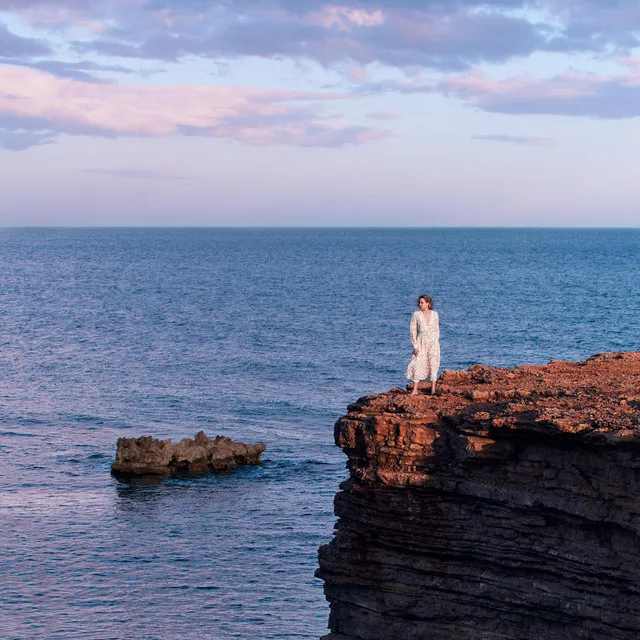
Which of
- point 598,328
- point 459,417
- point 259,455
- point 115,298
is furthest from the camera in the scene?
point 115,298

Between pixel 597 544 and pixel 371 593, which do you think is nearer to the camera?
pixel 597 544

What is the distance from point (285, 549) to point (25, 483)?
18858mm

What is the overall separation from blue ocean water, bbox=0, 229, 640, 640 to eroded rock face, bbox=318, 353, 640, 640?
13551 mm

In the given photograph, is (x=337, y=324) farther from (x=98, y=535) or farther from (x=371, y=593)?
(x=371, y=593)

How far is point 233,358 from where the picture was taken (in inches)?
3735

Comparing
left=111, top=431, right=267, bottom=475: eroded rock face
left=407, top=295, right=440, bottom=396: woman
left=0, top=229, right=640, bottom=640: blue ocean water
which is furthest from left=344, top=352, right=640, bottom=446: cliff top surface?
left=111, top=431, right=267, bottom=475: eroded rock face

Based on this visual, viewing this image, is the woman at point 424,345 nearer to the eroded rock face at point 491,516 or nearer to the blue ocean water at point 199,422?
the eroded rock face at point 491,516

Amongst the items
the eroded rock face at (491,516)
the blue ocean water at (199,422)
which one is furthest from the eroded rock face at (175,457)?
the eroded rock face at (491,516)

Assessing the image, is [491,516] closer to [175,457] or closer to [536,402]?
[536,402]

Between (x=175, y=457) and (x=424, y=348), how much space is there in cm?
3384

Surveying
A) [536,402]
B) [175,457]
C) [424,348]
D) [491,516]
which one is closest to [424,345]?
[424,348]

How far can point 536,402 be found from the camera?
80.0 ft

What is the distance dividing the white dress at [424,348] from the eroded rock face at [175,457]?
32770 millimetres

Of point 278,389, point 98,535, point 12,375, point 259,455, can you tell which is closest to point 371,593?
point 98,535
